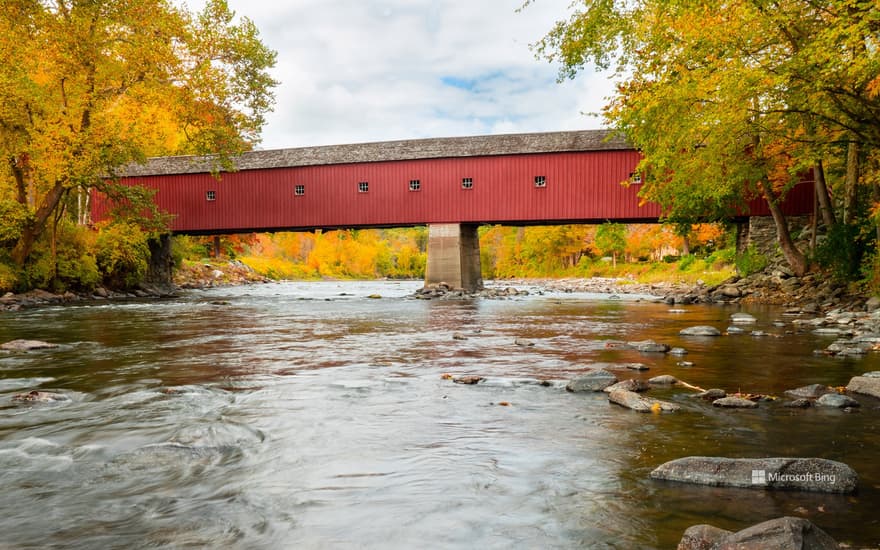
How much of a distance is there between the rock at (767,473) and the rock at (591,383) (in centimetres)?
210

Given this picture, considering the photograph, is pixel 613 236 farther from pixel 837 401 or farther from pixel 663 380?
pixel 837 401

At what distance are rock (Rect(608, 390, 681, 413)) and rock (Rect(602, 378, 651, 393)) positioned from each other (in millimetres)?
284

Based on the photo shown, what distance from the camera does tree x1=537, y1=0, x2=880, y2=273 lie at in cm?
882

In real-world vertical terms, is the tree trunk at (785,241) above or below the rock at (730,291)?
above

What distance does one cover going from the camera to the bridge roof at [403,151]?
21578 mm

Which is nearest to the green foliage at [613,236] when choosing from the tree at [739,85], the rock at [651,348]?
the tree at [739,85]

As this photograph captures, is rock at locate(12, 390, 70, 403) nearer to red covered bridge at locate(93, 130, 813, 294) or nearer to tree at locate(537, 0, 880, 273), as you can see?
tree at locate(537, 0, 880, 273)

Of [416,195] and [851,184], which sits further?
[416,195]

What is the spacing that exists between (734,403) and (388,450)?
8.55 ft

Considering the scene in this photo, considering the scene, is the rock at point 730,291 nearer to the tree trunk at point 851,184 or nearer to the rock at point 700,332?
the tree trunk at point 851,184

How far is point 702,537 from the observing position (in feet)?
7.31

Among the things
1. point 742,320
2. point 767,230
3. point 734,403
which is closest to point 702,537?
point 734,403

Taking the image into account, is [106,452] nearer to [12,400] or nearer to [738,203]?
[12,400]

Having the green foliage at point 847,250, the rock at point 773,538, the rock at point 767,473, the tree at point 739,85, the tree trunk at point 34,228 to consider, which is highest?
the tree at point 739,85
